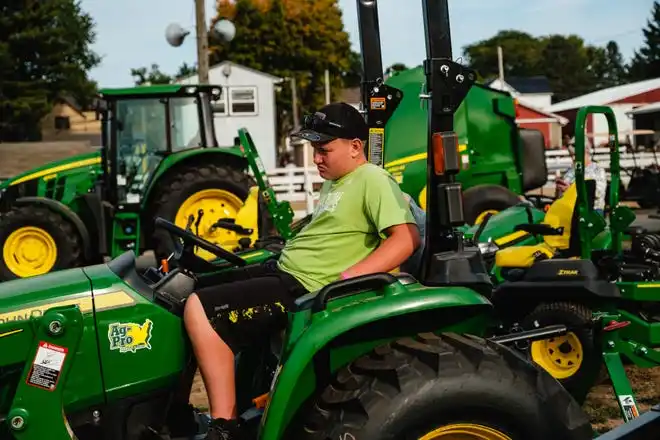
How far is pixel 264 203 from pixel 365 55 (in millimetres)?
4733

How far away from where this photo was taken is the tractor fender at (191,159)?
986 centimetres

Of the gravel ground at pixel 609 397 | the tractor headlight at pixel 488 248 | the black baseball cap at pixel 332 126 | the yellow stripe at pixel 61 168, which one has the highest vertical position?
the yellow stripe at pixel 61 168

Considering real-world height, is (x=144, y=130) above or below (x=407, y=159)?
Result: above

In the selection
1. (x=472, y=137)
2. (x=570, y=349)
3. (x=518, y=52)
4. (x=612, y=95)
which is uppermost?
(x=518, y=52)

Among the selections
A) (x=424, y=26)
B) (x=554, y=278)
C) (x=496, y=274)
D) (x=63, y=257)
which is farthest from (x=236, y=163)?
(x=424, y=26)

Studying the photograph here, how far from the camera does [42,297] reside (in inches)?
117

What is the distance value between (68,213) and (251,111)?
20575 millimetres

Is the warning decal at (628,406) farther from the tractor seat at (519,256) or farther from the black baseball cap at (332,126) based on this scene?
the black baseball cap at (332,126)

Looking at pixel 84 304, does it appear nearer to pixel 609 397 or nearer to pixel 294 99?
pixel 609 397

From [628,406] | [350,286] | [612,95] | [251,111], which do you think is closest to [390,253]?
[350,286]

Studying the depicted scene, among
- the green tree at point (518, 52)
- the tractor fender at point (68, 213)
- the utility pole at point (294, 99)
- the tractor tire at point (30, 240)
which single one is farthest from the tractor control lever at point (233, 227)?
the green tree at point (518, 52)

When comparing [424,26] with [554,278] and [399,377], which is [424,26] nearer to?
[399,377]

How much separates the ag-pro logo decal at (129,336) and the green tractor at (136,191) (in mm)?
6727

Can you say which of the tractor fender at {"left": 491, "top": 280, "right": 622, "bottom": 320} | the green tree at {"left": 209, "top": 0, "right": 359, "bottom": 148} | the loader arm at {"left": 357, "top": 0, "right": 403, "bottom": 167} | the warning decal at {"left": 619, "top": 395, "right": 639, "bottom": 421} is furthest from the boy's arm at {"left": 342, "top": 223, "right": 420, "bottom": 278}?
the green tree at {"left": 209, "top": 0, "right": 359, "bottom": 148}
